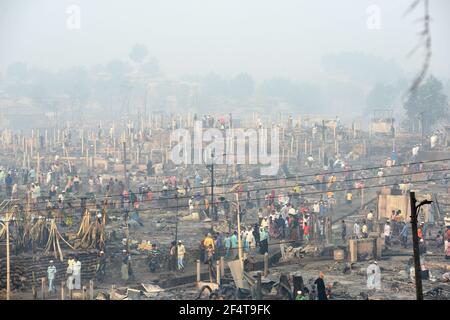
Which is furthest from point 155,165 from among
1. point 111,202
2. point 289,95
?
point 289,95

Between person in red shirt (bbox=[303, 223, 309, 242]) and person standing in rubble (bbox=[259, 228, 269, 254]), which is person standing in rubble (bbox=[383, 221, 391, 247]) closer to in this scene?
person in red shirt (bbox=[303, 223, 309, 242])

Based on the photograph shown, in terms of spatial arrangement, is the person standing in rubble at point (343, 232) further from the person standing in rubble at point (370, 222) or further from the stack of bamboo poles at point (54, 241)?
the stack of bamboo poles at point (54, 241)

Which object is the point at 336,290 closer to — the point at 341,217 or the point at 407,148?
the point at 341,217

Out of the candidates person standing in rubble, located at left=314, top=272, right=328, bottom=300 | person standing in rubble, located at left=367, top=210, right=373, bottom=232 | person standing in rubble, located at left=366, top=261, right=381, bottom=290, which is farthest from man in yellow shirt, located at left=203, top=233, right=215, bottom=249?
person standing in rubble, located at left=367, top=210, right=373, bottom=232

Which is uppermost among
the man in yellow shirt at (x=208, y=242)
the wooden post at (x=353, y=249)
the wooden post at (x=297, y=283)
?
the man in yellow shirt at (x=208, y=242)

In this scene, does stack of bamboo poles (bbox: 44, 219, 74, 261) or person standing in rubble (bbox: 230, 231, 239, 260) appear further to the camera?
stack of bamboo poles (bbox: 44, 219, 74, 261)

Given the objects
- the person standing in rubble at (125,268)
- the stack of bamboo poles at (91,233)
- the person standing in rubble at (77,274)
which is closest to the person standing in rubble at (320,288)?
the person standing in rubble at (125,268)

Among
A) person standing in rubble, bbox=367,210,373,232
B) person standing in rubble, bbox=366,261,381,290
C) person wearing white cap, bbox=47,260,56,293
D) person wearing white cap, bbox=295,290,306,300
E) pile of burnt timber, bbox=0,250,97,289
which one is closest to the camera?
person wearing white cap, bbox=295,290,306,300

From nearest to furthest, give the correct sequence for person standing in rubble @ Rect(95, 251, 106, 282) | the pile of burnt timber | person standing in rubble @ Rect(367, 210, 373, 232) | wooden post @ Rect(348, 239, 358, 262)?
the pile of burnt timber, person standing in rubble @ Rect(95, 251, 106, 282), wooden post @ Rect(348, 239, 358, 262), person standing in rubble @ Rect(367, 210, 373, 232)

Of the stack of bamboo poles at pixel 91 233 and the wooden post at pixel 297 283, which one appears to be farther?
the stack of bamboo poles at pixel 91 233

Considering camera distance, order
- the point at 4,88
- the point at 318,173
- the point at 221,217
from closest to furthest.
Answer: the point at 221,217, the point at 318,173, the point at 4,88

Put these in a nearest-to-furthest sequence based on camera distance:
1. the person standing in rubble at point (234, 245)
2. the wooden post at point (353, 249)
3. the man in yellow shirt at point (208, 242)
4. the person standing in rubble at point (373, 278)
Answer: the person standing in rubble at point (373, 278) → the man in yellow shirt at point (208, 242) → the person standing in rubble at point (234, 245) → the wooden post at point (353, 249)
